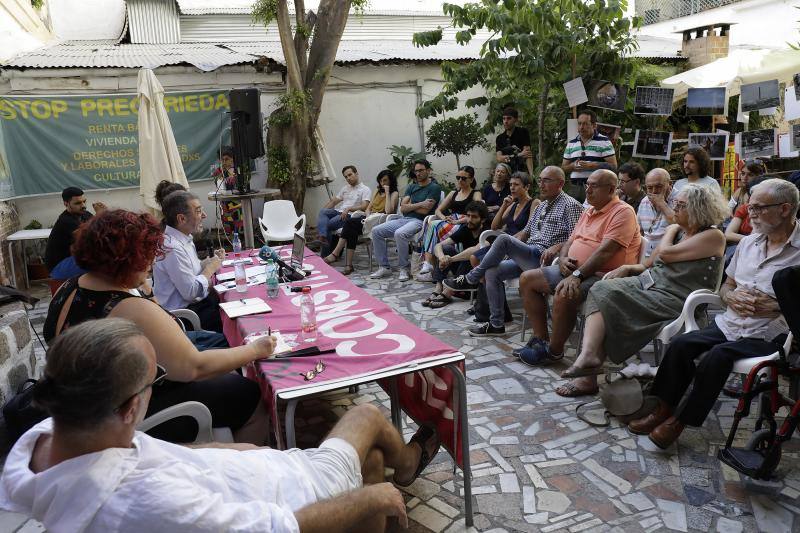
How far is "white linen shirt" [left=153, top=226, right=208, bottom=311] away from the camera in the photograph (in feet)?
13.5

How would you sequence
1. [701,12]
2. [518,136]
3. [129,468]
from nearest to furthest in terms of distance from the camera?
[129,468] → [518,136] → [701,12]

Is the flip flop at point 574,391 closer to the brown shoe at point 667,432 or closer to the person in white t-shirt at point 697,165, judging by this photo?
the brown shoe at point 667,432

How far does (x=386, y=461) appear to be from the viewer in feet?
8.93

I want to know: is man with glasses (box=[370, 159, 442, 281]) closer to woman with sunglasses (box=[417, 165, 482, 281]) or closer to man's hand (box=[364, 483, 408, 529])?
woman with sunglasses (box=[417, 165, 482, 281])

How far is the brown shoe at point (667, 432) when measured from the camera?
3.33 metres

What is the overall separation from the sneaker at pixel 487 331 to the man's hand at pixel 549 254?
27.7 inches

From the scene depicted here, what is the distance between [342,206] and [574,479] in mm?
6638

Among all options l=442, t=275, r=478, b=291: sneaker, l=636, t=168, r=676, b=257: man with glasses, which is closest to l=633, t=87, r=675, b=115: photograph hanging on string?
l=636, t=168, r=676, b=257: man with glasses

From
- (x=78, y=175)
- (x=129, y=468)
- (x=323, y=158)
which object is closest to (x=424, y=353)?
(x=129, y=468)

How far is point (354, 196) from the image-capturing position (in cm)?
917

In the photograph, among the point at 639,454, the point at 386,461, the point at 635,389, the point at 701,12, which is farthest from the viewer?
the point at 701,12

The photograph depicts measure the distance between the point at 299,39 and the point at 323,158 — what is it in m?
1.82

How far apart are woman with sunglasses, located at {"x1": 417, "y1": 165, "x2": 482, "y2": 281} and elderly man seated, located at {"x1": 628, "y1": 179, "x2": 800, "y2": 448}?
11.9 feet

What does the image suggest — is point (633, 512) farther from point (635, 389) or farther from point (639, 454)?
point (635, 389)
